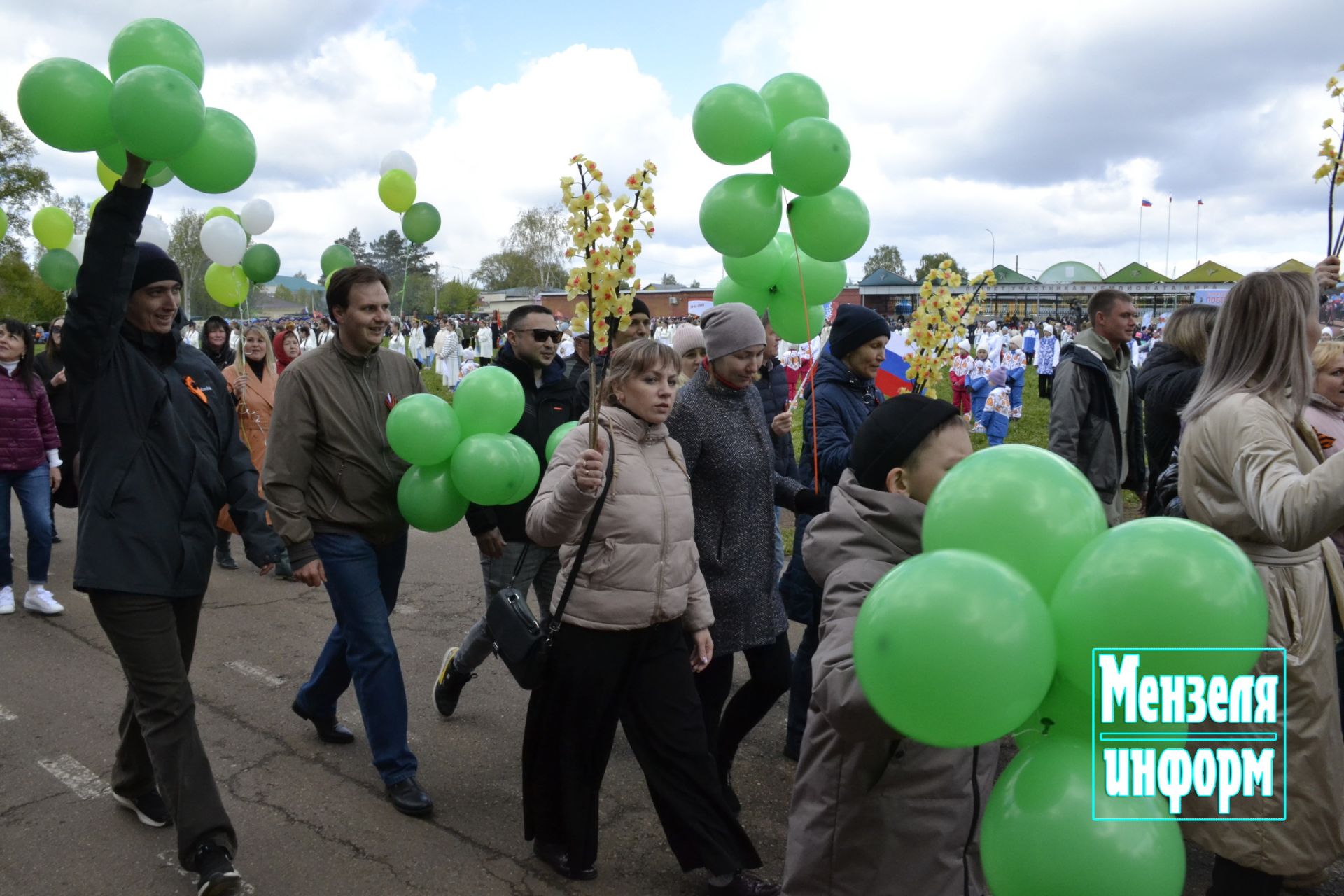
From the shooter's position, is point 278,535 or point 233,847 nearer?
point 233,847

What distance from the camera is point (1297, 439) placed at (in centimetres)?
274

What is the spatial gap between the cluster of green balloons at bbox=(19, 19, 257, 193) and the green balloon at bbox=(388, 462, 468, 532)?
1.22 metres

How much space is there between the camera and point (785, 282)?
4.88 metres

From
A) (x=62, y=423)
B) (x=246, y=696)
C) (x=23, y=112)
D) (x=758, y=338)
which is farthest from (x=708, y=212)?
(x=62, y=423)

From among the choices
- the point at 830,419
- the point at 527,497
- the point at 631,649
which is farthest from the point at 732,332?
the point at 527,497

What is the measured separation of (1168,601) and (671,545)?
192 centimetres

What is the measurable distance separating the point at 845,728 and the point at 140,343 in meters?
2.68

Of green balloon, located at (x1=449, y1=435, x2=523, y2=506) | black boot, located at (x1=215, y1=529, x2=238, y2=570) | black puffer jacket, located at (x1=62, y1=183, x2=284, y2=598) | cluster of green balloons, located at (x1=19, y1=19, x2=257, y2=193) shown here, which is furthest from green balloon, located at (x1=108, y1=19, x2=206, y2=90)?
black boot, located at (x1=215, y1=529, x2=238, y2=570)

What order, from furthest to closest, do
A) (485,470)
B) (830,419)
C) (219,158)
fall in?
(830,419)
(485,470)
(219,158)

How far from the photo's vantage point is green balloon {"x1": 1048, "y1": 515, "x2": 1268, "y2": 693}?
1.37 metres

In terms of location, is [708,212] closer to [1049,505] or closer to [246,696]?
[1049,505]

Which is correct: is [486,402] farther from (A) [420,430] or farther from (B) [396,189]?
(B) [396,189]

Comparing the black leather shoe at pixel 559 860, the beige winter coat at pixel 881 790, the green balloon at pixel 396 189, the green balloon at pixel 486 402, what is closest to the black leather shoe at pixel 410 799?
the black leather shoe at pixel 559 860

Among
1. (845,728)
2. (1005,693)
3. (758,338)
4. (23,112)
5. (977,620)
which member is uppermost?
(23,112)
